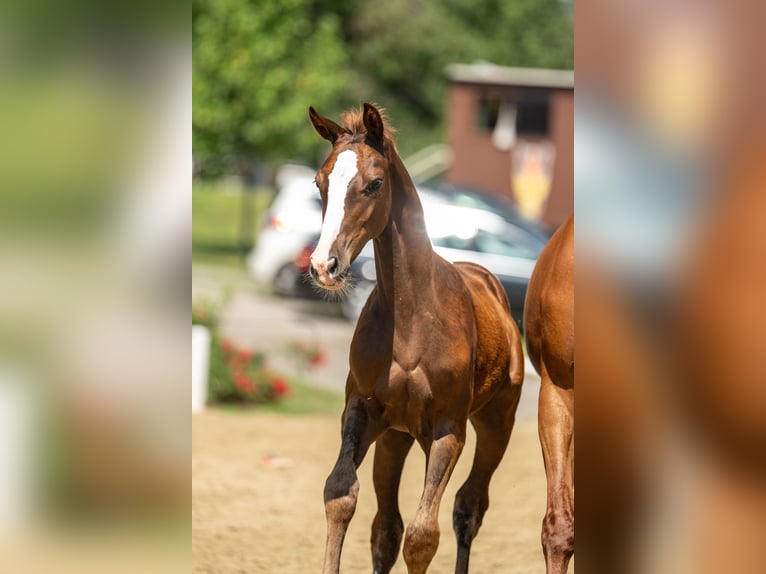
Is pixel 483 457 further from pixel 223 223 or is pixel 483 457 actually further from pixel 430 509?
pixel 223 223

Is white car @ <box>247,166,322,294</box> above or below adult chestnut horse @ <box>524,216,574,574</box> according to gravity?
below

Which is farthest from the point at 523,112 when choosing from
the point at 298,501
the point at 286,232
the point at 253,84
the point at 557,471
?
the point at 557,471

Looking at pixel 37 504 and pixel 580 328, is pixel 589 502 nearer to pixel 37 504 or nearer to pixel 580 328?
pixel 580 328

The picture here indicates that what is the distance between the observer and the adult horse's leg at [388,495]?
4980mm

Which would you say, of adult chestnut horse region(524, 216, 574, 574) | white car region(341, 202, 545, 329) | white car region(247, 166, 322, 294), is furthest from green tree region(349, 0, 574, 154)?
adult chestnut horse region(524, 216, 574, 574)

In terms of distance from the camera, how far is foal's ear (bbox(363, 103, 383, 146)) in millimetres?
4254

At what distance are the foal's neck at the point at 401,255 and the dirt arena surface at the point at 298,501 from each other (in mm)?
2251

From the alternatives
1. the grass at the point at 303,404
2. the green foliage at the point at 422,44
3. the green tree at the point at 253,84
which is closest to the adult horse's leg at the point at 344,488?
the grass at the point at 303,404

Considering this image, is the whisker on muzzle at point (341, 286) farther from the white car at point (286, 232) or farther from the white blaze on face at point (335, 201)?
the white car at point (286, 232)

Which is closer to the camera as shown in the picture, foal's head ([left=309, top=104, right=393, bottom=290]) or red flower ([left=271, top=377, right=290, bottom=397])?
foal's head ([left=309, top=104, right=393, bottom=290])

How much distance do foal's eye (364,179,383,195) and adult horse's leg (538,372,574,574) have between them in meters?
1.10

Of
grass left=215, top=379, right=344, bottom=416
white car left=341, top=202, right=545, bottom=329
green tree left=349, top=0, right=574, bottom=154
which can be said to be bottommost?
grass left=215, top=379, right=344, bottom=416

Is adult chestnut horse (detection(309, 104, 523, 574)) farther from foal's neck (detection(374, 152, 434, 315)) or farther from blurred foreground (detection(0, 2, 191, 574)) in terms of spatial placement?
blurred foreground (detection(0, 2, 191, 574))

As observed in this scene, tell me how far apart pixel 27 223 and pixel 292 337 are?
580 inches
